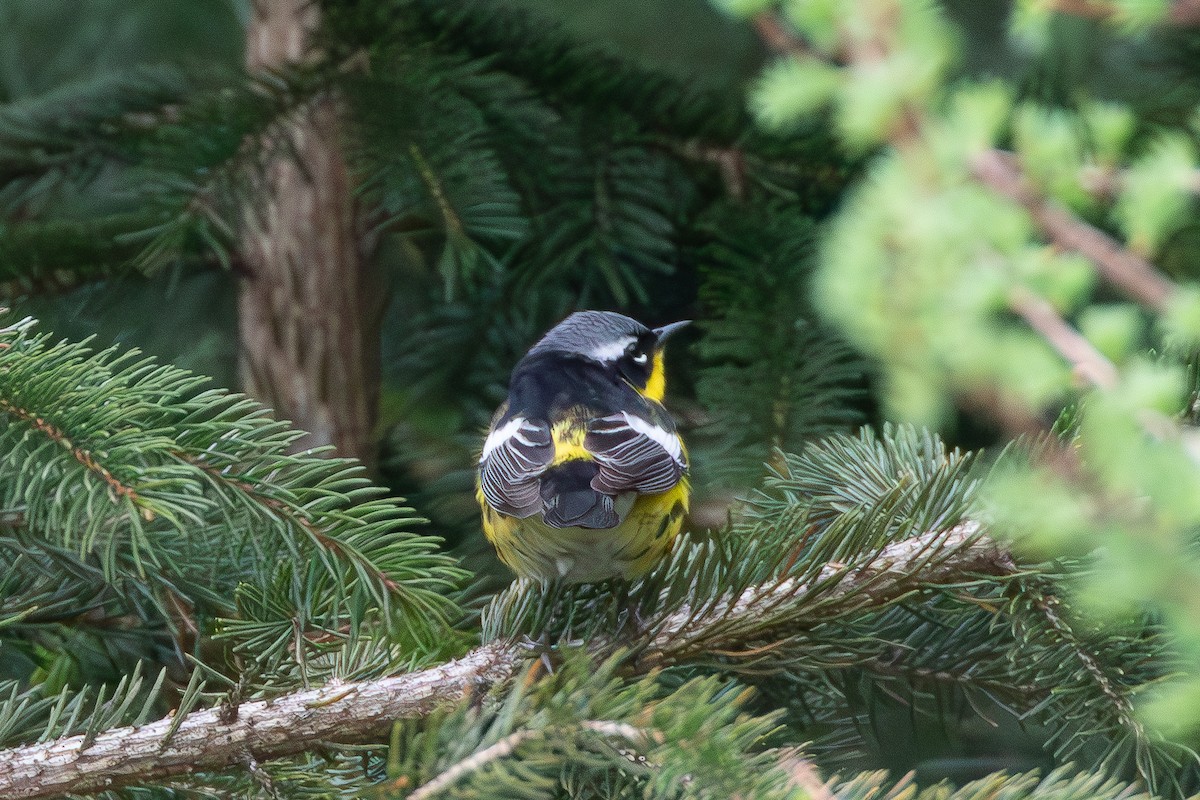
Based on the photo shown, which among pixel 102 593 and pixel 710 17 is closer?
pixel 102 593

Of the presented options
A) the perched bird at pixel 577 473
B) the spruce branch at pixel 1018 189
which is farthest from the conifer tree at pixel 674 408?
the perched bird at pixel 577 473

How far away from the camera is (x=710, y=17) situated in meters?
3.61

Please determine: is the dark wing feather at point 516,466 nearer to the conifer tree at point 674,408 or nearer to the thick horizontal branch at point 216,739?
the conifer tree at point 674,408

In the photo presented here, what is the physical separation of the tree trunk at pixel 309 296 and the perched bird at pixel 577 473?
1.53 feet

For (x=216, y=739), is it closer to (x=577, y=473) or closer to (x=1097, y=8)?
(x=577, y=473)

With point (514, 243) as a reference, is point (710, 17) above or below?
above

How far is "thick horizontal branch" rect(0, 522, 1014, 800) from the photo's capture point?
47.6 inches

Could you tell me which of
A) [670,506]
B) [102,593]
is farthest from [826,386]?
[102,593]

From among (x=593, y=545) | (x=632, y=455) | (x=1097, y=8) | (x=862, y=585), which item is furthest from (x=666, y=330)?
(x=1097, y=8)

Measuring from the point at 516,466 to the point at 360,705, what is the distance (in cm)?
66

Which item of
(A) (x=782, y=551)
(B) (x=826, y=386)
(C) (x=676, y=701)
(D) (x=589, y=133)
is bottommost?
(B) (x=826, y=386)

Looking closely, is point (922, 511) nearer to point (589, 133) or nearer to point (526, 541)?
point (526, 541)

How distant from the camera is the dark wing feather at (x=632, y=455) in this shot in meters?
1.87

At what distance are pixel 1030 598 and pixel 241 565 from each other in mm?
1086
